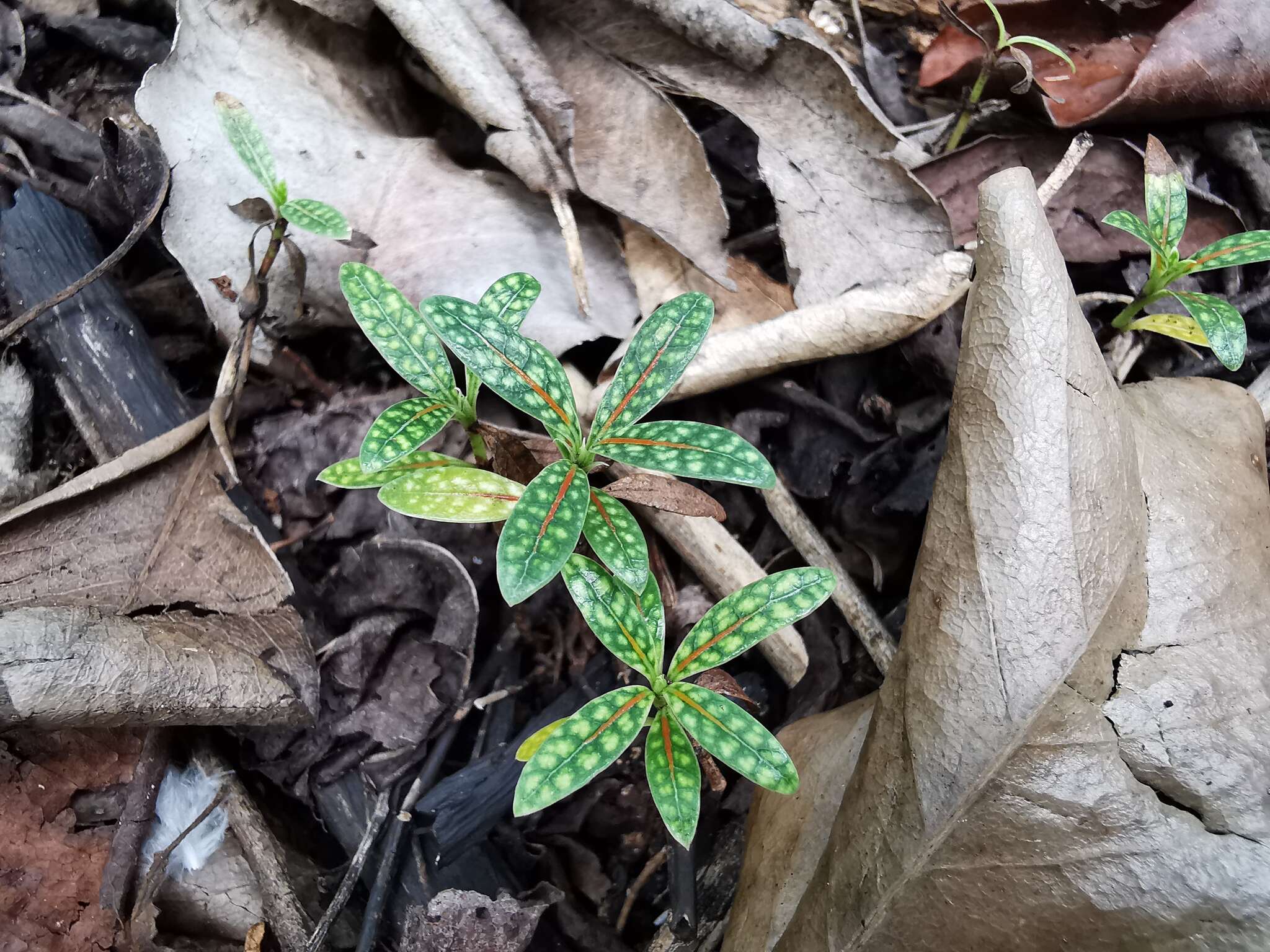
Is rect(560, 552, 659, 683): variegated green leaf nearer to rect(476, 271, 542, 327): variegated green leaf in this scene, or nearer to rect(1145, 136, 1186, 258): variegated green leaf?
rect(476, 271, 542, 327): variegated green leaf

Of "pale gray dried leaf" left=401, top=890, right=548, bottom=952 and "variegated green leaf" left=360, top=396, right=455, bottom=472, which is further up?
"variegated green leaf" left=360, top=396, right=455, bottom=472

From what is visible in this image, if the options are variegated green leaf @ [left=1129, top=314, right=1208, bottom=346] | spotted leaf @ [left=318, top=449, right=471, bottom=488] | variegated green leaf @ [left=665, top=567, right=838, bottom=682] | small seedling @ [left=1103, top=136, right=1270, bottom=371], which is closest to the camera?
variegated green leaf @ [left=665, top=567, right=838, bottom=682]

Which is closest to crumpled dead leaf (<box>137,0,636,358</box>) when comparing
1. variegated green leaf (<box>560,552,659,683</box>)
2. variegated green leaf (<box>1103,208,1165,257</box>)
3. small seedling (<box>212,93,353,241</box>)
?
small seedling (<box>212,93,353,241</box>)

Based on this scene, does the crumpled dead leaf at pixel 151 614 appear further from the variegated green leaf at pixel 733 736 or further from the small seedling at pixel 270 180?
the variegated green leaf at pixel 733 736

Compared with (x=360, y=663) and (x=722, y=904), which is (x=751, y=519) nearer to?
(x=722, y=904)

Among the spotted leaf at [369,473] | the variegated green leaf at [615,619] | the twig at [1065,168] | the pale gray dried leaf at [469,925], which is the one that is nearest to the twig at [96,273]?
the spotted leaf at [369,473]

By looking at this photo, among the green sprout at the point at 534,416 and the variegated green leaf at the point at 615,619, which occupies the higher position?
the green sprout at the point at 534,416

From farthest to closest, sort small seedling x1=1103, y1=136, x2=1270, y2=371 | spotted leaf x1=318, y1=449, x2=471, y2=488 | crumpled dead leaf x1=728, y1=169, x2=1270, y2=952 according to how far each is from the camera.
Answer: small seedling x1=1103, y1=136, x2=1270, y2=371 < spotted leaf x1=318, y1=449, x2=471, y2=488 < crumpled dead leaf x1=728, y1=169, x2=1270, y2=952

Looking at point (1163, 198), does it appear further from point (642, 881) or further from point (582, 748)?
point (642, 881)
